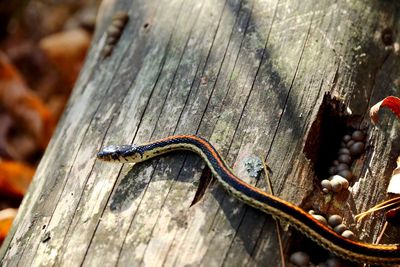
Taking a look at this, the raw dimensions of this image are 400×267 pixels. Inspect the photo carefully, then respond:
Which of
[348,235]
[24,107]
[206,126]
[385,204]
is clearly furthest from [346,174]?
[24,107]

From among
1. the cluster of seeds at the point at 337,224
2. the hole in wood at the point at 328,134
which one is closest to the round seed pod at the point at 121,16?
the hole in wood at the point at 328,134

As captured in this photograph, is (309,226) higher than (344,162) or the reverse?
the reverse

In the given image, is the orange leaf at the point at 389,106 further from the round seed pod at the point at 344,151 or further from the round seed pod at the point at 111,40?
the round seed pod at the point at 111,40

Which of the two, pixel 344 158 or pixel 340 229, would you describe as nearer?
pixel 340 229

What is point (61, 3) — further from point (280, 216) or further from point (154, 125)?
point (280, 216)

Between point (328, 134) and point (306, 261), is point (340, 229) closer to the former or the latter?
point (306, 261)

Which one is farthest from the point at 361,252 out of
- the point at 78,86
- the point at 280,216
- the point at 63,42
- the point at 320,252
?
the point at 63,42

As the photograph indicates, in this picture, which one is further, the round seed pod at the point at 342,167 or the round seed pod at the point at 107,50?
the round seed pod at the point at 107,50
